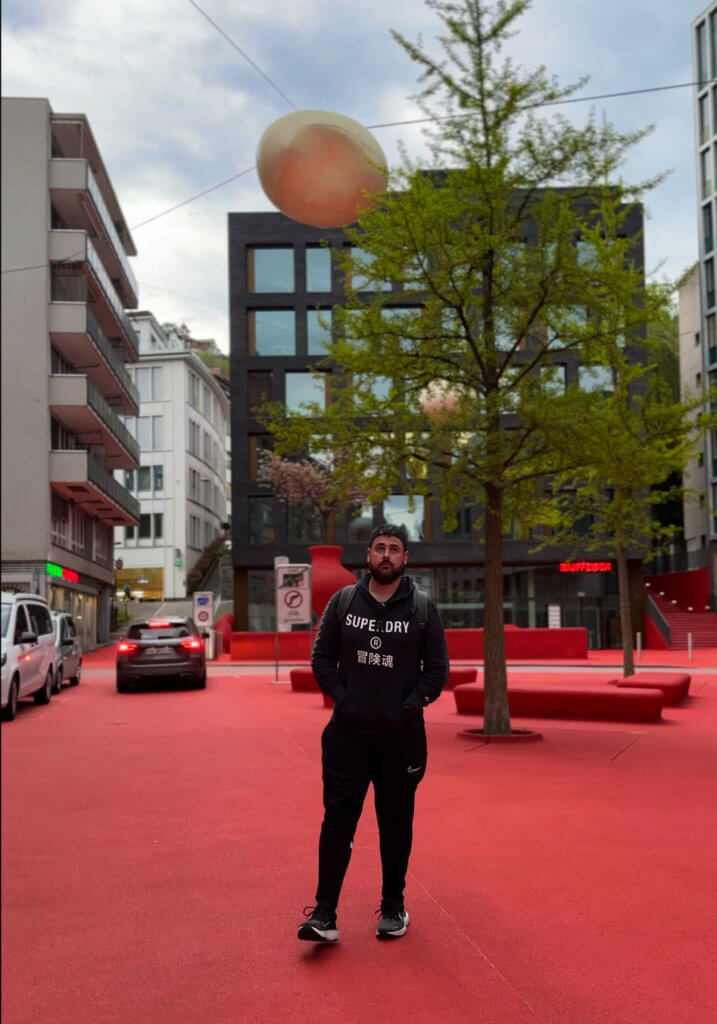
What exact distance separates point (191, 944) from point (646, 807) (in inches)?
183

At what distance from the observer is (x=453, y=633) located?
36438 millimetres

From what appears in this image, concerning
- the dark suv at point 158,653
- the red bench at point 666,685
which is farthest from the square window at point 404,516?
the red bench at point 666,685

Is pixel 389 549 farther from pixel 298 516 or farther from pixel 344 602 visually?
pixel 298 516

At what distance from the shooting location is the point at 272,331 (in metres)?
48.7

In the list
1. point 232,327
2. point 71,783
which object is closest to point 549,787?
point 71,783

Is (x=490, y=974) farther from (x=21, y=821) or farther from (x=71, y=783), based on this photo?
(x=71, y=783)

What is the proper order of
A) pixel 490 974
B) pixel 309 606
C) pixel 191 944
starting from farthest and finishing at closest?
pixel 309 606
pixel 191 944
pixel 490 974

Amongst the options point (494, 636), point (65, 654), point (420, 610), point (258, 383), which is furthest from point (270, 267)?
point (420, 610)

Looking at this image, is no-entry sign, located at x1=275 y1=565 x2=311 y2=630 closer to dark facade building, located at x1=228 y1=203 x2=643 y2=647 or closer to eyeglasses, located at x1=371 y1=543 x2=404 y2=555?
eyeglasses, located at x1=371 y1=543 x2=404 y2=555

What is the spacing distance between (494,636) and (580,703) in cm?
261

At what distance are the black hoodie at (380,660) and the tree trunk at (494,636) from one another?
329 inches

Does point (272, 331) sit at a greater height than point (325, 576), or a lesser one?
greater

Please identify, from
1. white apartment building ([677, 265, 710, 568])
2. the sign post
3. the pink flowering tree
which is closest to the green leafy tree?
the sign post

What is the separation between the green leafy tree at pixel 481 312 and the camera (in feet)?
40.4
